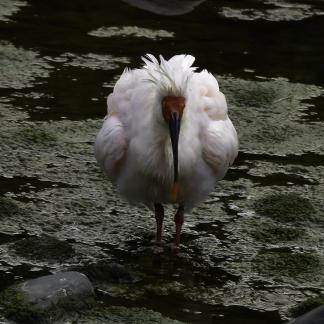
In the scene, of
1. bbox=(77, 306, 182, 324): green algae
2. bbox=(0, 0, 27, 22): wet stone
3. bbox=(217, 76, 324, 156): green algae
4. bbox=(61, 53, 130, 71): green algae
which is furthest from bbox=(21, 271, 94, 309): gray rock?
bbox=(0, 0, 27, 22): wet stone

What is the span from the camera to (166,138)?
691cm

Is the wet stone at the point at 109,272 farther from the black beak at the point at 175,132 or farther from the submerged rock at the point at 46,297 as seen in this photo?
the black beak at the point at 175,132

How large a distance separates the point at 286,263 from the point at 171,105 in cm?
126

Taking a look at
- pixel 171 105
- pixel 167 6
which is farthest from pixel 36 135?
pixel 167 6

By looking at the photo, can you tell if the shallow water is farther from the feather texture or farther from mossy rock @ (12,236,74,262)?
the feather texture

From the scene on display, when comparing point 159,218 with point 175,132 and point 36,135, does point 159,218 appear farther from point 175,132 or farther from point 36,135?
point 36,135

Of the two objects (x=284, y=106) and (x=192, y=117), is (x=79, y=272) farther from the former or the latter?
(x=284, y=106)

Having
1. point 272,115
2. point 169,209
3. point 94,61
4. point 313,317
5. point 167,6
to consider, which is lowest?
point 169,209

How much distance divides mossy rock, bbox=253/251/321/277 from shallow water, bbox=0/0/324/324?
0.01 meters

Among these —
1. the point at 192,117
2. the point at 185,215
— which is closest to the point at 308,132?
the point at 185,215

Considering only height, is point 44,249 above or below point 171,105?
below

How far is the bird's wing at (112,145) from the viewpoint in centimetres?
707

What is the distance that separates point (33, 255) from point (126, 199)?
31.5 inches

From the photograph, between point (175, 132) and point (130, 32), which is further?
point (130, 32)
